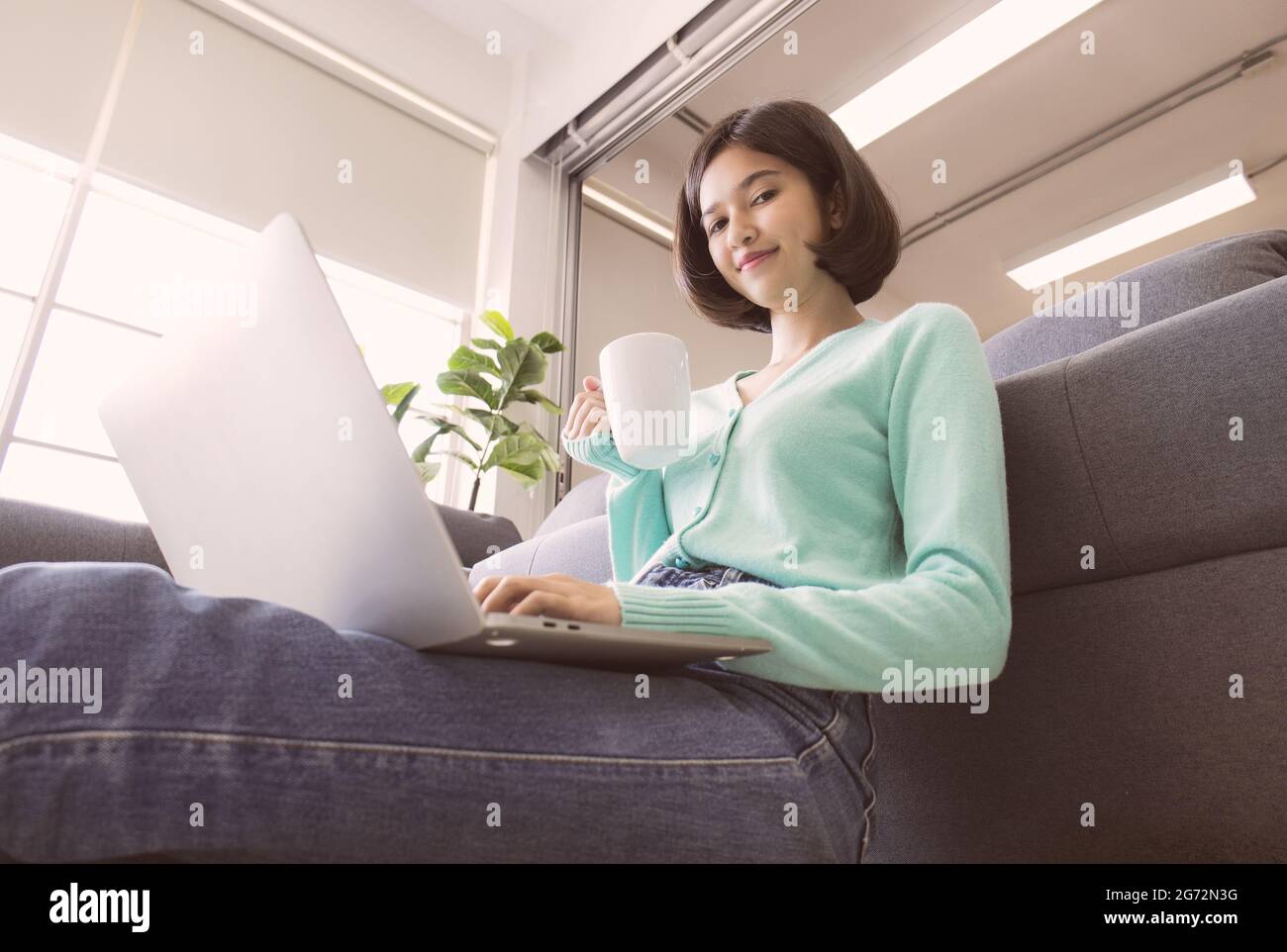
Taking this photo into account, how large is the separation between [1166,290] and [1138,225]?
14.5 feet

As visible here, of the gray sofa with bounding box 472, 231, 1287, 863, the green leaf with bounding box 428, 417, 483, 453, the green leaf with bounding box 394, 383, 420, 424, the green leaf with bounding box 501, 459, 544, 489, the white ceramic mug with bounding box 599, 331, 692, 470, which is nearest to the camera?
the gray sofa with bounding box 472, 231, 1287, 863

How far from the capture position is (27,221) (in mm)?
2785

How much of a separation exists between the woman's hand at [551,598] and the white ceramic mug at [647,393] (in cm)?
31

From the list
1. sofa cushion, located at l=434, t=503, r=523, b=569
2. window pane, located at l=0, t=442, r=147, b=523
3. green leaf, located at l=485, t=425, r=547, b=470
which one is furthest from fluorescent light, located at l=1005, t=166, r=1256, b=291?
window pane, located at l=0, t=442, r=147, b=523

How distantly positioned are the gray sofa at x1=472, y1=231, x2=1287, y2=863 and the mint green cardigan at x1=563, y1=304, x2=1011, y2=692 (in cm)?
10

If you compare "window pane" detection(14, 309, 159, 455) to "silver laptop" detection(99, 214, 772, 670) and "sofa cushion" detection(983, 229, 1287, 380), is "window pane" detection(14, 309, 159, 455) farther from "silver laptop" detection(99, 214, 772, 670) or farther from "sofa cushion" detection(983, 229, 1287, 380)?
"sofa cushion" detection(983, 229, 1287, 380)

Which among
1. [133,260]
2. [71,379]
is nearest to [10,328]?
[71,379]

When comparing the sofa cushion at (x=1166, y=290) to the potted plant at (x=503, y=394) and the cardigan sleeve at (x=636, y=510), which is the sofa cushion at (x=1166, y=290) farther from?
the potted plant at (x=503, y=394)

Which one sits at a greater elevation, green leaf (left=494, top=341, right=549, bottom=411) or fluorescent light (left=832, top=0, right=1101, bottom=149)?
fluorescent light (left=832, top=0, right=1101, bottom=149)

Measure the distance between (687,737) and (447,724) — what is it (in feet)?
0.51

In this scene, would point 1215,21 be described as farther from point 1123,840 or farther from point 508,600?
point 508,600

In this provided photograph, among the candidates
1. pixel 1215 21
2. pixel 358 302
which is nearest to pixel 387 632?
pixel 358 302

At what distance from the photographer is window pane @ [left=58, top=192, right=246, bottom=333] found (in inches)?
113

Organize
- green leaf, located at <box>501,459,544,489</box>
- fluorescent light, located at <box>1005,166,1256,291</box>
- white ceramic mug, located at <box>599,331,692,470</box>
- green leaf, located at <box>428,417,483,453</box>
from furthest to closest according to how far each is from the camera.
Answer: fluorescent light, located at <box>1005,166,1256,291</box> → green leaf, located at <box>428,417,483,453</box> → green leaf, located at <box>501,459,544,489</box> → white ceramic mug, located at <box>599,331,692,470</box>
